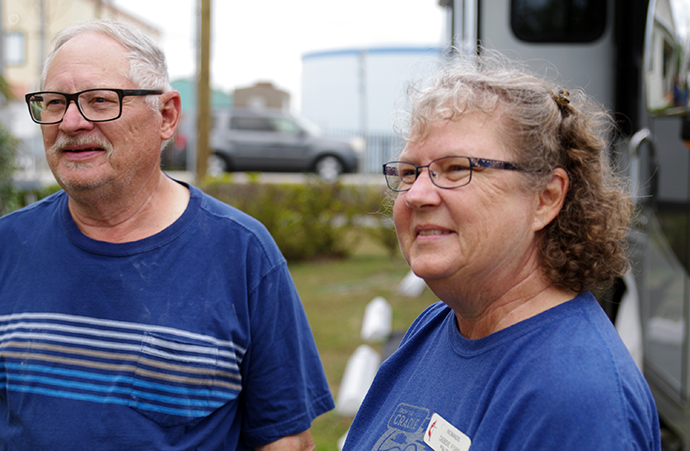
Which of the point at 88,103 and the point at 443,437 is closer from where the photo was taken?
the point at 443,437

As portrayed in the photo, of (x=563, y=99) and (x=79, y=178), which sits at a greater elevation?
(x=563, y=99)

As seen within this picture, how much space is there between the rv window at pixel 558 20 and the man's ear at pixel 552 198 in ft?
8.98

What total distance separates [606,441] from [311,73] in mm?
26496

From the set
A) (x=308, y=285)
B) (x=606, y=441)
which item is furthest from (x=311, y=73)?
(x=606, y=441)

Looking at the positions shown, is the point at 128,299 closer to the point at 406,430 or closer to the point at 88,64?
the point at 88,64

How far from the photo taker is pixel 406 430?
1300 millimetres

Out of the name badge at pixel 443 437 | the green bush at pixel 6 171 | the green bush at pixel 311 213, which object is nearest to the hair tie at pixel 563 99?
the name badge at pixel 443 437

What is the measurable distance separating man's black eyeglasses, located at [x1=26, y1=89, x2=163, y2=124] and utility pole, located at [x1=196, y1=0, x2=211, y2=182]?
8.90 meters

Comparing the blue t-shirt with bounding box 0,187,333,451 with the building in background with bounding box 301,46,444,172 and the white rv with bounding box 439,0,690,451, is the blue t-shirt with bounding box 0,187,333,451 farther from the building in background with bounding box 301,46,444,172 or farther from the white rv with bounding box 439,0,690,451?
the building in background with bounding box 301,46,444,172

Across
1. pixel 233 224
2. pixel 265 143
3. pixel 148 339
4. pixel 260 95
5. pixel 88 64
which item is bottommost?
pixel 148 339

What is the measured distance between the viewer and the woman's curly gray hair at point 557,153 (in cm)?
123

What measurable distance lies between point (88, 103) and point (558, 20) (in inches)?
120

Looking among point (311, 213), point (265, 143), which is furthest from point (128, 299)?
point (265, 143)

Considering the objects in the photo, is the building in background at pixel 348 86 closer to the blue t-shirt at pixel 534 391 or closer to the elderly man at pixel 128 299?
the elderly man at pixel 128 299
